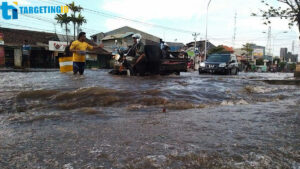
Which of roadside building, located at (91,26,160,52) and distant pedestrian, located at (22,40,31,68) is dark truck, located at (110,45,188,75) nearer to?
distant pedestrian, located at (22,40,31,68)

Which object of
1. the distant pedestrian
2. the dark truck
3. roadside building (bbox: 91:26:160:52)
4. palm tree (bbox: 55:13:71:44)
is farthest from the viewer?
roadside building (bbox: 91:26:160:52)

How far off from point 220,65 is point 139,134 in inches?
486

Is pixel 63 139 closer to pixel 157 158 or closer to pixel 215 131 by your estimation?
pixel 157 158

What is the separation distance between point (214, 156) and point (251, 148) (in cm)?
35

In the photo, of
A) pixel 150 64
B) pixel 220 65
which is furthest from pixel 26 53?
pixel 220 65

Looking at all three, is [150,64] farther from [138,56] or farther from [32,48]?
[32,48]

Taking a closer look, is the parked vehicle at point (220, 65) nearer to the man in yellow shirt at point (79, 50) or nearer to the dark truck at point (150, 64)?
the dark truck at point (150, 64)

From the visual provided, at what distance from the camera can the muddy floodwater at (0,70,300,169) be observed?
62.9 inches

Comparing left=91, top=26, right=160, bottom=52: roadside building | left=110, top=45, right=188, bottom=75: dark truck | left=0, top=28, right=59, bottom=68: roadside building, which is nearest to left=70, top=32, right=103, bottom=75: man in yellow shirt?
left=110, top=45, right=188, bottom=75: dark truck

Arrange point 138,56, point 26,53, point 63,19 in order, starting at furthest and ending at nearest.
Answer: point 63,19, point 26,53, point 138,56

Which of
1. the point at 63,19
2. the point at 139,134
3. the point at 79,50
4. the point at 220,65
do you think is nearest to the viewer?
the point at 139,134

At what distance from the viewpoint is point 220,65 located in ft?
45.3

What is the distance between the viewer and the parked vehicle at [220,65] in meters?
13.9

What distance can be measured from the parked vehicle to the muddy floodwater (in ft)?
33.9
